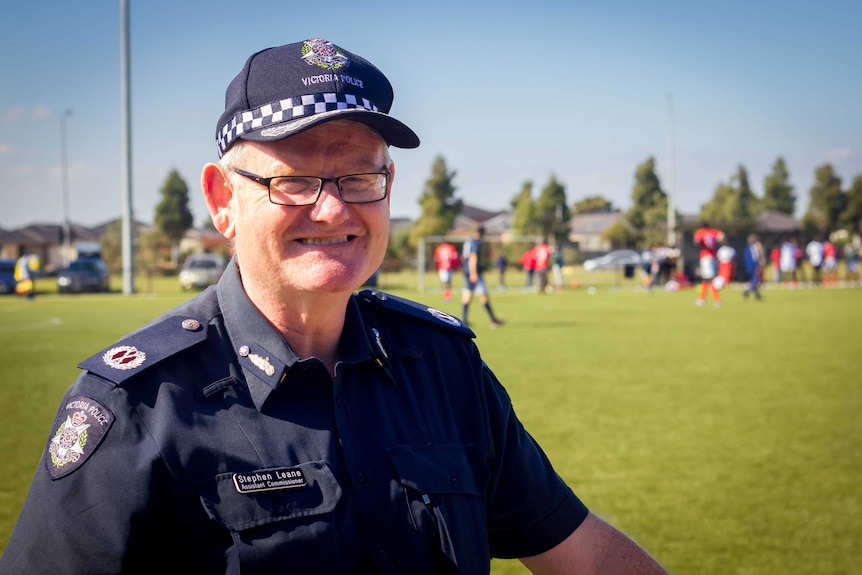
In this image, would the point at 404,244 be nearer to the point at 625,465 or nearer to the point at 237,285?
the point at 625,465

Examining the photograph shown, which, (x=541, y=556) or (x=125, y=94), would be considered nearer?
(x=541, y=556)

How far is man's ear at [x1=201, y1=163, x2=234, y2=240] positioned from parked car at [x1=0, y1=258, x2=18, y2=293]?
1549 inches

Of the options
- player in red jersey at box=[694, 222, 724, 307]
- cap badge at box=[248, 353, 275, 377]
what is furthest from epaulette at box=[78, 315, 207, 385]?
player in red jersey at box=[694, 222, 724, 307]

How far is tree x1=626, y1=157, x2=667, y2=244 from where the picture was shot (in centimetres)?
7406

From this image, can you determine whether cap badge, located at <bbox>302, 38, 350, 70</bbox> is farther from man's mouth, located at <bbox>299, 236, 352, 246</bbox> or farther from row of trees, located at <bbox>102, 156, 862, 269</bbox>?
row of trees, located at <bbox>102, 156, 862, 269</bbox>

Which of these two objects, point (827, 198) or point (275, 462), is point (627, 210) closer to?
point (827, 198)

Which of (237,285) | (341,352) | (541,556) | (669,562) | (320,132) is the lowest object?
(669,562)

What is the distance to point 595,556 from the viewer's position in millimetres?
2062

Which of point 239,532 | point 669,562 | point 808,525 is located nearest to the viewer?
point 239,532

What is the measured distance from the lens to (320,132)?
1.83 m

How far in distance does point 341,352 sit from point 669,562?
3348 millimetres

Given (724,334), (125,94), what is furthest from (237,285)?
(125,94)

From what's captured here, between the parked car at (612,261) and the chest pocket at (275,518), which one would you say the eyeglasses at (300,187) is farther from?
the parked car at (612,261)

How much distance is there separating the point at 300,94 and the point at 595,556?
1.39 meters
